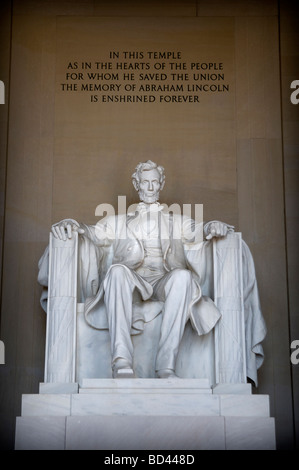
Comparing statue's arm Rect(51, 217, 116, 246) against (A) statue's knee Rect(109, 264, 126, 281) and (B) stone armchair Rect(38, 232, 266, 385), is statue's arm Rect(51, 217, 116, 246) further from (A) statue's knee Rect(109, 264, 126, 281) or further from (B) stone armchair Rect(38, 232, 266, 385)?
(A) statue's knee Rect(109, 264, 126, 281)

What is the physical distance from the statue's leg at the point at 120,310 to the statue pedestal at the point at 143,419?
11.8 inches

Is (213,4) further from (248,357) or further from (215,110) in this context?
(248,357)

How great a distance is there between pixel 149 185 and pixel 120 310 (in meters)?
1.38

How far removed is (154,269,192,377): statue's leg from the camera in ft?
21.5

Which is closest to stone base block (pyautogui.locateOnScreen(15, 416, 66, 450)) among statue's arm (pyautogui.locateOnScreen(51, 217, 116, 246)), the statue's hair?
statue's arm (pyautogui.locateOnScreen(51, 217, 116, 246))

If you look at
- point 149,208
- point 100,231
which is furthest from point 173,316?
point 149,208

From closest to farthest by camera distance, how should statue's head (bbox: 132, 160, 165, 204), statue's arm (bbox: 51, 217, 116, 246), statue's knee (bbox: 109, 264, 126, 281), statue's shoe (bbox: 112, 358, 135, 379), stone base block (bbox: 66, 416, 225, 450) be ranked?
stone base block (bbox: 66, 416, 225, 450) → statue's shoe (bbox: 112, 358, 135, 379) → statue's knee (bbox: 109, 264, 126, 281) → statue's arm (bbox: 51, 217, 116, 246) → statue's head (bbox: 132, 160, 165, 204)

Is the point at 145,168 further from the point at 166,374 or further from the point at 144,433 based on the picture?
the point at 144,433

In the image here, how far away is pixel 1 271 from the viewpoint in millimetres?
8250

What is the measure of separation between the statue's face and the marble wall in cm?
92

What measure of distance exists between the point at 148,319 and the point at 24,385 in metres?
1.76

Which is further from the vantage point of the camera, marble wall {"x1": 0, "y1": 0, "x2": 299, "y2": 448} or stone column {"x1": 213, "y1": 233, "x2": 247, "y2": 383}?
marble wall {"x1": 0, "y1": 0, "x2": 299, "y2": 448}

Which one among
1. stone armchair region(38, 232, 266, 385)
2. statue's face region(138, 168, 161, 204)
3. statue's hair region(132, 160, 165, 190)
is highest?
statue's hair region(132, 160, 165, 190)

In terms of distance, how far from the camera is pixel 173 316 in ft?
21.8
